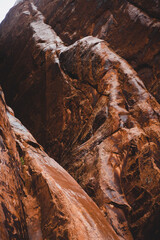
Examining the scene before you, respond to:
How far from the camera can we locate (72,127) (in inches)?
345

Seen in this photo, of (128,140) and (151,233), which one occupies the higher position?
(128,140)

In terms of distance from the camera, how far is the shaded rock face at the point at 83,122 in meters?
3.68

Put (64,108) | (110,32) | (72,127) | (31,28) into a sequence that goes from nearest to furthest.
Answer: (72,127)
(64,108)
(110,32)
(31,28)

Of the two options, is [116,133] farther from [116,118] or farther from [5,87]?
[5,87]

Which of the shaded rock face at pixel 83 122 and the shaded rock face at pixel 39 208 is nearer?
the shaded rock face at pixel 39 208

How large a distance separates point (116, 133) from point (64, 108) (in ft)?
12.1

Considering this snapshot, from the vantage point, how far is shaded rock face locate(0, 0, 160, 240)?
3.68 m

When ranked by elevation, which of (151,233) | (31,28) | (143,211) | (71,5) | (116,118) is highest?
(71,5)

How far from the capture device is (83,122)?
830 centimetres

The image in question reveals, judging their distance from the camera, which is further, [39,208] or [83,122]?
[83,122]

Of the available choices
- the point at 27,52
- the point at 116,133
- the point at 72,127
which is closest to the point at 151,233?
the point at 116,133

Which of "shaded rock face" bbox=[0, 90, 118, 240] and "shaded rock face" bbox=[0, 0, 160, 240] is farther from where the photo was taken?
"shaded rock face" bbox=[0, 0, 160, 240]

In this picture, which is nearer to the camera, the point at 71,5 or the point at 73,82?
the point at 73,82

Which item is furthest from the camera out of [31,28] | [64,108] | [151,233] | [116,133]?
[31,28]
